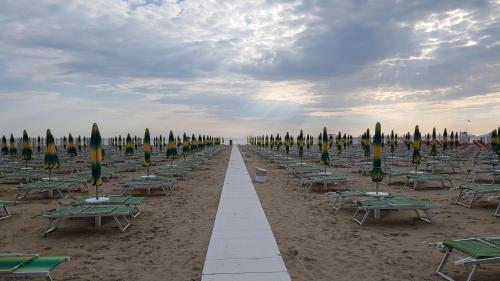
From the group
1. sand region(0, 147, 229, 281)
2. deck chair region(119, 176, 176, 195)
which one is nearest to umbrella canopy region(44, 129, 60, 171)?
sand region(0, 147, 229, 281)

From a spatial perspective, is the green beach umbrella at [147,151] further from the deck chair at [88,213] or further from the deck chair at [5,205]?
the deck chair at [88,213]

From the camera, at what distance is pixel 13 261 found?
4664mm

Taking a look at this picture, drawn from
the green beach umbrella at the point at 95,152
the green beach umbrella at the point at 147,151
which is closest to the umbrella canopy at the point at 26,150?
the green beach umbrella at the point at 147,151

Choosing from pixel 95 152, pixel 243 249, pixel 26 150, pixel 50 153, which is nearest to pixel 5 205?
pixel 95 152

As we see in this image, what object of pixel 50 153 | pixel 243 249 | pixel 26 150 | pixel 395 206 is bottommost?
pixel 243 249

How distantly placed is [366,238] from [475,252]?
2.54 metres

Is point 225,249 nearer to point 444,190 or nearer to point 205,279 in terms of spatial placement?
point 205,279

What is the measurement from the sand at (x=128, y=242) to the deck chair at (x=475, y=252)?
3.43 m

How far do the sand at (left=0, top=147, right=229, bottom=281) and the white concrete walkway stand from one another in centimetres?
24

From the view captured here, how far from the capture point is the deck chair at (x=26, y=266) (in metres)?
4.30

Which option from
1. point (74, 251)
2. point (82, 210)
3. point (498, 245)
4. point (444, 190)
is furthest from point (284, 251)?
point (444, 190)

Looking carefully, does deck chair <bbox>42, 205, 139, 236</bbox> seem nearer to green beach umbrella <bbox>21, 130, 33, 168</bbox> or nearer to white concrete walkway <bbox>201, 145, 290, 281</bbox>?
white concrete walkway <bbox>201, 145, 290, 281</bbox>

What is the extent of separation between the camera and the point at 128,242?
6941 millimetres

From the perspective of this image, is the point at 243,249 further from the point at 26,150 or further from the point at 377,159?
the point at 26,150
